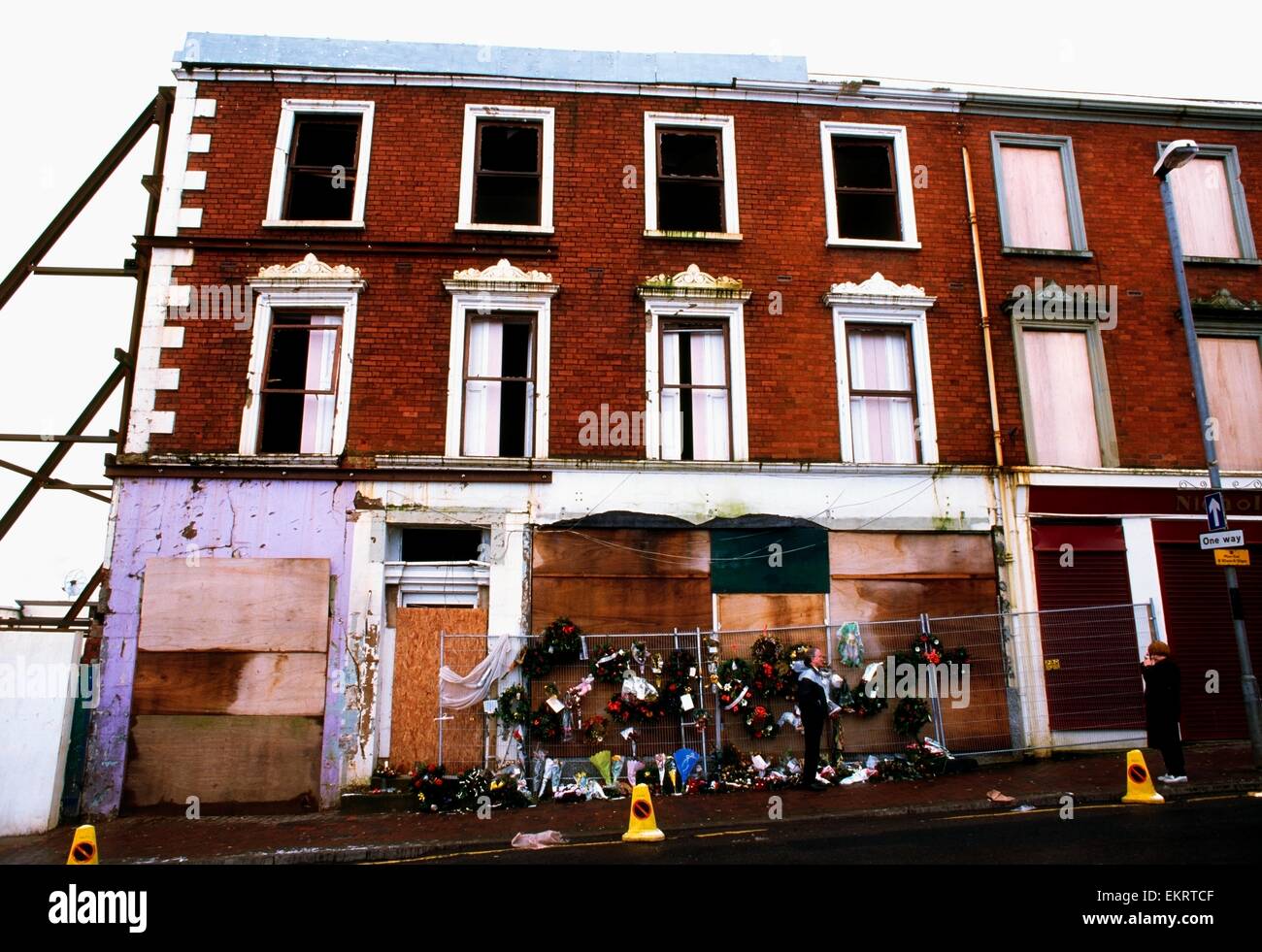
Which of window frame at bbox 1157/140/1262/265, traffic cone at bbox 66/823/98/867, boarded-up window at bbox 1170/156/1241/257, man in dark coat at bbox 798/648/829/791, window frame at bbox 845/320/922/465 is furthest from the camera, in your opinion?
boarded-up window at bbox 1170/156/1241/257

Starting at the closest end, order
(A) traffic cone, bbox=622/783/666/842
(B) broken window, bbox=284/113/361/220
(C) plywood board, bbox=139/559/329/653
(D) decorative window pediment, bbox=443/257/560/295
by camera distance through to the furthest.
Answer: (A) traffic cone, bbox=622/783/666/842, (C) plywood board, bbox=139/559/329/653, (D) decorative window pediment, bbox=443/257/560/295, (B) broken window, bbox=284/113/361/220

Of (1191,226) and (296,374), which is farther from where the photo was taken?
(1191,226)

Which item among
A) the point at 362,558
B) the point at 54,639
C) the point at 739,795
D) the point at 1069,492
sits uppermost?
the point at 1069,492

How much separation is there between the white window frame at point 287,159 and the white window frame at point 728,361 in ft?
16.8

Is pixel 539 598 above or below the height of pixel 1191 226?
below

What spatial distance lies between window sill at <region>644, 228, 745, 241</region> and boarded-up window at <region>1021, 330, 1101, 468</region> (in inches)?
209

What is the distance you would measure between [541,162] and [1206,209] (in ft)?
40.6

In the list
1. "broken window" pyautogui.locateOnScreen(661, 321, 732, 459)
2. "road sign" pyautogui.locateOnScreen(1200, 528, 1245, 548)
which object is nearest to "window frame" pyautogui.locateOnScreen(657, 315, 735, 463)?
"broken window" pyautogui.locateOnScreen(661, 321, 732, 459)

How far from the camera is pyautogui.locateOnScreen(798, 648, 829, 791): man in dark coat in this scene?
10.4 meters

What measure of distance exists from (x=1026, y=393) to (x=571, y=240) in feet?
26.5

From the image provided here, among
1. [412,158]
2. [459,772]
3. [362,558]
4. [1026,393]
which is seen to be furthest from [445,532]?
[1026,393]

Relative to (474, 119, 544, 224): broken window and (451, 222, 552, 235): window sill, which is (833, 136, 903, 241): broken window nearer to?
(451, 222, 552, 235): window sill

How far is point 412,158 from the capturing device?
13.3 metres

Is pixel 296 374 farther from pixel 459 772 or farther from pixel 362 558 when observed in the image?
pixel 459 772
